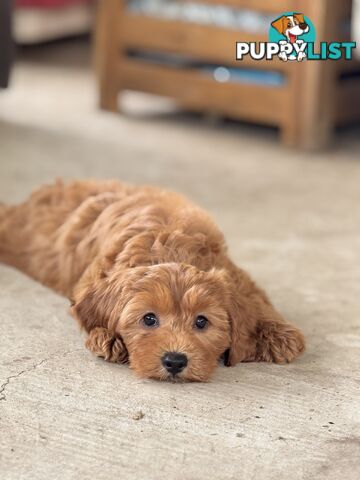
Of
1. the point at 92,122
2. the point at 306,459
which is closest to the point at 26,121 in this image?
the point at 92,122

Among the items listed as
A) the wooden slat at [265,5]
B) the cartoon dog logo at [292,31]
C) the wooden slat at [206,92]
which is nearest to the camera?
the cartoon dog logo at [292,31]

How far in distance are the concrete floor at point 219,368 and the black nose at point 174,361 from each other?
0.24ft

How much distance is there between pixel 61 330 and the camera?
2.89 m

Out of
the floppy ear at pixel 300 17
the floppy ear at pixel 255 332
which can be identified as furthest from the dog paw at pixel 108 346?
the floppy ear at pixel 300 17

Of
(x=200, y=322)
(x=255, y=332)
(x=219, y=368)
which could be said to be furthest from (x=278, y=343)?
(x=200, y=322)

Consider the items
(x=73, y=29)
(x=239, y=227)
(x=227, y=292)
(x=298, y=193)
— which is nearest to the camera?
(x=227, y=292)

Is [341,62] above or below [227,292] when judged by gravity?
above

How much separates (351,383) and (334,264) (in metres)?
1.05

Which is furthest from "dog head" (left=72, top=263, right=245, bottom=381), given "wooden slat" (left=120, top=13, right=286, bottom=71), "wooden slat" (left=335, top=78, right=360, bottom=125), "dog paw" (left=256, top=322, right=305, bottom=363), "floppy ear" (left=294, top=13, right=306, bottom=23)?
"wooden slat" (left=335, top=78, right=360, bottom=125)

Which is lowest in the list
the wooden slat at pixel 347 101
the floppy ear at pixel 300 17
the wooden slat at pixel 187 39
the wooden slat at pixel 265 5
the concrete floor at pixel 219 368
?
the concrete floor at pixel 219 368

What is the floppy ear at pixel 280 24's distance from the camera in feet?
16.6

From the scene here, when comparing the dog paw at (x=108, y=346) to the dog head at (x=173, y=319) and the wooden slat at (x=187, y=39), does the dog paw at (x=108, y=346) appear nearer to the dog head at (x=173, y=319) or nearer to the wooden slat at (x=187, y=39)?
the dog head at (x=173, y=319)

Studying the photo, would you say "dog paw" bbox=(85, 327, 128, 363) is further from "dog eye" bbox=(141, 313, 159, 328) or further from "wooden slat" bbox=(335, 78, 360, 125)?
"wooden slat" bbox=(335, 78, 360, 125)

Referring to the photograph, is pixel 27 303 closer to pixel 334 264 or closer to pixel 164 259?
pixel 164 259
